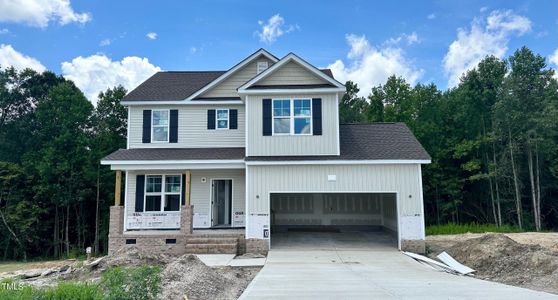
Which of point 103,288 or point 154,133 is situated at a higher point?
point 154,133

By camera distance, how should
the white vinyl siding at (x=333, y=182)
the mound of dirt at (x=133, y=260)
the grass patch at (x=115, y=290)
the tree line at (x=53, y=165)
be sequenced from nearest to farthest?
the grass patch at (x=115, y=290) → the mound of dirt at (x=133, y=260) → the white vinyl siding at (x=333, y=182) → the tree line at (x=53, y=165)

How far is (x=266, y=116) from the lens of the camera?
43.8 ft

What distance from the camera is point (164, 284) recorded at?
21.2 feet

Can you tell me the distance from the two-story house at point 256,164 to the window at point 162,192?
43mm

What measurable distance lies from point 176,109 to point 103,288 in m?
11.2

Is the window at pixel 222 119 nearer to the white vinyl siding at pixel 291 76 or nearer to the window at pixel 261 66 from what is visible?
the window at pixel 261 66

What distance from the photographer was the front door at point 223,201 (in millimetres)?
15398

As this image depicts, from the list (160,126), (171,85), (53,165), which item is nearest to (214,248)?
(160,126)

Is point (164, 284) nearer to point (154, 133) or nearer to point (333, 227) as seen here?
point (154, 133)

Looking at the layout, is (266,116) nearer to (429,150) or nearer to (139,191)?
(139,191)

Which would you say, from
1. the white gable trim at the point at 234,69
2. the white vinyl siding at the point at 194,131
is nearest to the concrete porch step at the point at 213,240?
the white vinyl siding at the point at 194,131

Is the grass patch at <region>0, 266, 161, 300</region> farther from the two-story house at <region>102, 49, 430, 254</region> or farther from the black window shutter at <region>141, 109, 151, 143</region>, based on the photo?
the black window shutter at <region>141, 109, 151, 143</region>

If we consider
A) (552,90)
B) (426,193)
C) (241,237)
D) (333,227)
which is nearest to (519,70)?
(552,90)

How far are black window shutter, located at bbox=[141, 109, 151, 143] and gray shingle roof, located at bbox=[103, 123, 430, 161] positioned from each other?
560 millimetres
